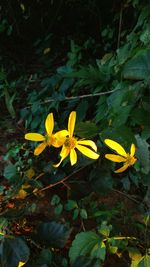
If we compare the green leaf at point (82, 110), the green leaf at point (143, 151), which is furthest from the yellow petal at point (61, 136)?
the green leaf at point (82, 110)

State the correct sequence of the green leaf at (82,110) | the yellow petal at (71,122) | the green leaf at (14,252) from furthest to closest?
1. the green leaf at (82,110)
2. the green leaf at (14,252)
3. the yellow petal at (71,122)

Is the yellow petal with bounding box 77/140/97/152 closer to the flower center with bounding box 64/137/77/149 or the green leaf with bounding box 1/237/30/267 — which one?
the flower center with bounding box 64/137/77/149

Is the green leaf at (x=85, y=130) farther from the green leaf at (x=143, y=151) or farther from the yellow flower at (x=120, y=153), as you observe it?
the green leaf at (x=143, y=151)

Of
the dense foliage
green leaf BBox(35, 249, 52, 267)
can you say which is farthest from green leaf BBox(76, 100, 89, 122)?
green leaf BBox(35, 249, 52, 267)

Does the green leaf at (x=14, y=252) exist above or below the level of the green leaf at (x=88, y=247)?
above

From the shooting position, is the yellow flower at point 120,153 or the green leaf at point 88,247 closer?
the yellow flower at point 120,153
